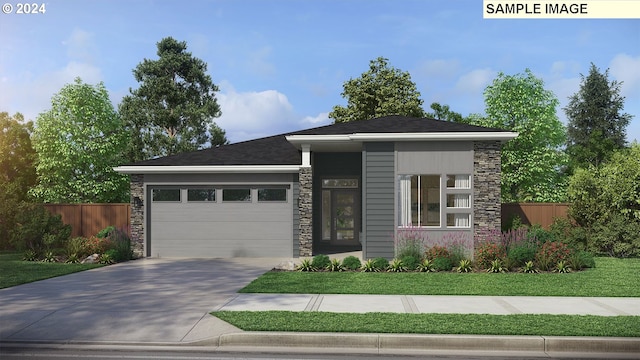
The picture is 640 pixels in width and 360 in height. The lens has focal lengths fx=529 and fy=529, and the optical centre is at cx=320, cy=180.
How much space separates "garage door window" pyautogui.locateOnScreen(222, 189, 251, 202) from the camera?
61.8 feet

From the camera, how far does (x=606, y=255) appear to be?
19.3 metres

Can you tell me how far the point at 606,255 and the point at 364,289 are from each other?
12.4 metres

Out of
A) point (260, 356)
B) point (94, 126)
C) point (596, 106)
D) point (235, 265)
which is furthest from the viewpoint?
point (596, 106)

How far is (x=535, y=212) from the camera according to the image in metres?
22.4

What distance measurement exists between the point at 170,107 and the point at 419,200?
28.6m

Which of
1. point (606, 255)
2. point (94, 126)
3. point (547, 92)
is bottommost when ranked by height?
point (606, 255)

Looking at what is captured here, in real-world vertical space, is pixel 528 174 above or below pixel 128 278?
above

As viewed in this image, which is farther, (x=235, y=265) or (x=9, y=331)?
(x=235, y=265)

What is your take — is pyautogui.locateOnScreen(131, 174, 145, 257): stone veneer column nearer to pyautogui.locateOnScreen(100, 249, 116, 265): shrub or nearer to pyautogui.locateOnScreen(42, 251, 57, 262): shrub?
pyautogui.locateOnScreen(100, 249, 116, 265): shrub

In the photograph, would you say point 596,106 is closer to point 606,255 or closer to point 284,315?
point 606,255

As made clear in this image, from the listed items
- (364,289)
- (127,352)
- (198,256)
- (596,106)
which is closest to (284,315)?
(127,352)

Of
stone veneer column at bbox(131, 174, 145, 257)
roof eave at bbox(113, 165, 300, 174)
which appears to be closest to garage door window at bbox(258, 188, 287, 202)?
roof eave at bbox(113, 165, 300, 174)

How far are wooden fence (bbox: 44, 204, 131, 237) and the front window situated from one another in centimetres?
1306

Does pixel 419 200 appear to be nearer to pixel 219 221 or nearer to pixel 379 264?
pixel 379 264
